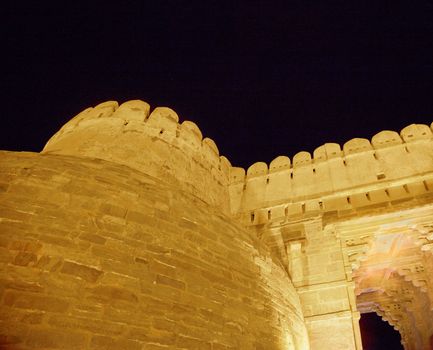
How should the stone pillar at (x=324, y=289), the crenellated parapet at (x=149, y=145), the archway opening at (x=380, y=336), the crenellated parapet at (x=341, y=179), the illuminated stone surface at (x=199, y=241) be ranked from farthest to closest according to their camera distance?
the archway opening at (x=380, y=336) < the crenellated parapet at (x=341, y=179) < the crenellated parapet at (x=149, y=145) < the stone pillar at (x=324, y=289) < the illuminated stone surface at (x=199, y=241)

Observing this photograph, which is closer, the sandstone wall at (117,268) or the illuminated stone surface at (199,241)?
the sandstone wall at (117,268)

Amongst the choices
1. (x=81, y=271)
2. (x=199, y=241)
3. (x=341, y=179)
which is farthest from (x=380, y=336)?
(x=81, y=271)

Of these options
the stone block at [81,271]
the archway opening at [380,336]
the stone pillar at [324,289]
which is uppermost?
the archway opening at [380,336]

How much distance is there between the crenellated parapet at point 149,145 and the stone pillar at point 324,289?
230cm

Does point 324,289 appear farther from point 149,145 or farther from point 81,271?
point 81,271

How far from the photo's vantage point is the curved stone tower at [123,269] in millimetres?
3324

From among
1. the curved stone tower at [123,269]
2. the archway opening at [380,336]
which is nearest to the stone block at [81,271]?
the curved stone tower at [123,269]

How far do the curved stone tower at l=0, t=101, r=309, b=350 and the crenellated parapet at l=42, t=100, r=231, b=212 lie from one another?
214 centimetres

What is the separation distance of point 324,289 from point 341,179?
9.81 ft

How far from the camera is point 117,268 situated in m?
3.86

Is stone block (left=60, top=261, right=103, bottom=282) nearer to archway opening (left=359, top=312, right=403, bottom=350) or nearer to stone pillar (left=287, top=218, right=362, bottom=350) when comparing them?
stone pillar (left=287, top=218, right=362, bottom=350)

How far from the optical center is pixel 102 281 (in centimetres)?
367

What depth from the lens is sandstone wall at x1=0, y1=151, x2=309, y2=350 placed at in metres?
3.31

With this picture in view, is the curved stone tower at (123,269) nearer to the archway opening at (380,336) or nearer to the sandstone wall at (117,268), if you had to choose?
the sandstone wall at (117,268)
